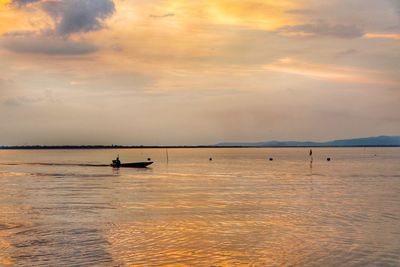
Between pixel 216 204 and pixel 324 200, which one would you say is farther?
pixel 324 200

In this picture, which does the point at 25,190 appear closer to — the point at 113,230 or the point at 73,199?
the point at 73,199

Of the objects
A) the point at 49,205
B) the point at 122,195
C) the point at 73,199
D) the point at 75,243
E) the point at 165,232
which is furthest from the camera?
the point at 122,195

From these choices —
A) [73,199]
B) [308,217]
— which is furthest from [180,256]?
[73,199]

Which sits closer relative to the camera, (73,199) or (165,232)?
(165,232)

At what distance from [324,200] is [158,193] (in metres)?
Answer: 16.4

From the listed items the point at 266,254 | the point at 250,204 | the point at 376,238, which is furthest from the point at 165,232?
the point at 250,204

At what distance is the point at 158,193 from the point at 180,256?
2850cm

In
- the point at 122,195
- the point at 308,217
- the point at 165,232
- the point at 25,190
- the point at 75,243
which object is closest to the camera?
the point at 75,243

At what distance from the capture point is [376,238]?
26.0 m

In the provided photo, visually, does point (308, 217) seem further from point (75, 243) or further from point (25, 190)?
point (25, 190)

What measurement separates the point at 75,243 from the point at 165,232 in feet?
17.2

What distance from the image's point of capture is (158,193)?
5022cm

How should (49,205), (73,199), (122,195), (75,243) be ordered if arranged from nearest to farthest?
(75,243)
(49,205)
(73,199)
(122,195)

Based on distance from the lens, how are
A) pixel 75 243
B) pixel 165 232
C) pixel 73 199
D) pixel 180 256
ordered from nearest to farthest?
pixel 180 256
pixel 75 243
pixel 165 232
pixel 73 199
